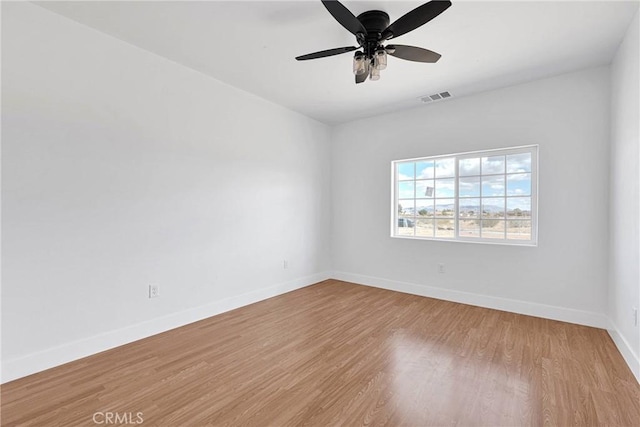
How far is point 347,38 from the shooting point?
2564 millimetres

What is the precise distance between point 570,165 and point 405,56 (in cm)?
233

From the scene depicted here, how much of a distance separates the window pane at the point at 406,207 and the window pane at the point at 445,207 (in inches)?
15.9

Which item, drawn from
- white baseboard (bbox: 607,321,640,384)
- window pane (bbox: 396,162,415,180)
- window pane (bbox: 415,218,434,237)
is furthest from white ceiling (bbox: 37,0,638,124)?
white baseboard (bbox: 607,321,640,384)

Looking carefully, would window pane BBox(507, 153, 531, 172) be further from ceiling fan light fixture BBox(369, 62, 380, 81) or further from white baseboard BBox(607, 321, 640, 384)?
ceiling fan light fixture BBox(369, 62, 380, 81)

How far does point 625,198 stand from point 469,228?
159 cm

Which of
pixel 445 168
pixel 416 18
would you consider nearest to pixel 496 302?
pixel 445 168

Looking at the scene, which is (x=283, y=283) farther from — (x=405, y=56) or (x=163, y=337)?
(x=405, y=56)

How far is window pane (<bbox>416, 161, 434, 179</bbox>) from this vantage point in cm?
430

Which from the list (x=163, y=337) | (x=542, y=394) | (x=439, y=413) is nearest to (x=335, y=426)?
(x=439, y=413)

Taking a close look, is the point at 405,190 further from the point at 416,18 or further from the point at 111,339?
the point at 111,339

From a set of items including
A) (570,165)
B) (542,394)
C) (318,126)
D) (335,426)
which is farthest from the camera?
(318,126)

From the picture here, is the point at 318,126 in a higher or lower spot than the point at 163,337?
higher

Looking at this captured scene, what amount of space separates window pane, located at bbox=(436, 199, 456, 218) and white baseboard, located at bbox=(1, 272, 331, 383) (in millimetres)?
2756

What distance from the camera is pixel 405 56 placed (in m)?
2.38
